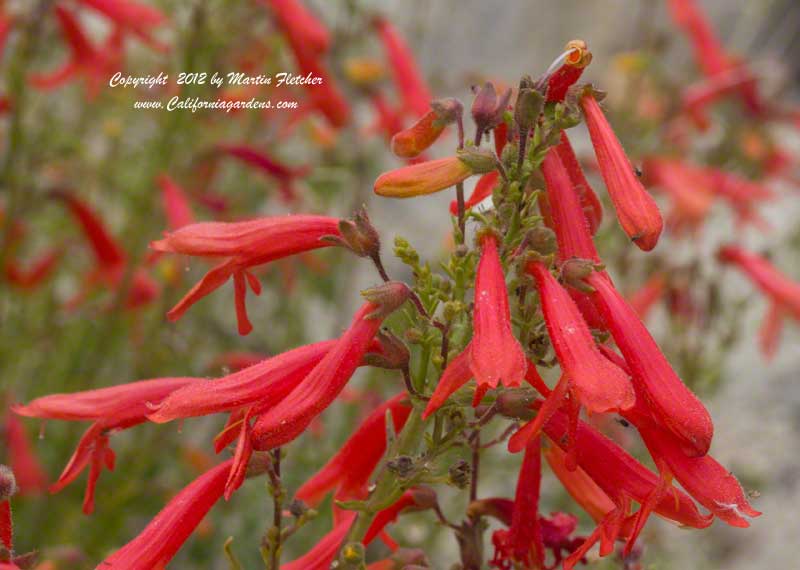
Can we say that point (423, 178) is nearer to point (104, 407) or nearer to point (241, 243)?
point (241, 243)

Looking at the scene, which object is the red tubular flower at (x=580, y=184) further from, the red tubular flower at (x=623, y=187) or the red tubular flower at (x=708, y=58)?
the red tubular flower at (x=708, y=58)

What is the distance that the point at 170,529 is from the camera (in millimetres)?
1421

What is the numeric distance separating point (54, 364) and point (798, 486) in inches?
148

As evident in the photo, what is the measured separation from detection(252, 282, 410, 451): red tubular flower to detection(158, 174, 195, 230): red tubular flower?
1917mm

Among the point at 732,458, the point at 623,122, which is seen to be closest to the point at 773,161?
the point at 623,122

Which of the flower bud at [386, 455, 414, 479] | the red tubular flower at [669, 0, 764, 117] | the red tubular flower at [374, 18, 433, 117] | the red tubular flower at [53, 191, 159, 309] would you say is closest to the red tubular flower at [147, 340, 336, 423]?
the flower bud at [386, 455, 414, 479]

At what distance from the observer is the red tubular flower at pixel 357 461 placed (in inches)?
63.1

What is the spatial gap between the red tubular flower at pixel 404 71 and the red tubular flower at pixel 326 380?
9.01 ft

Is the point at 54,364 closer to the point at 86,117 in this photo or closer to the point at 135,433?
the point at 135,433

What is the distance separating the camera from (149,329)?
3.50 metres

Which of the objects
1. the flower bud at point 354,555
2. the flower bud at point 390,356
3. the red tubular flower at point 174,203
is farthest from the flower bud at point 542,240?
the red tubular flower at point 174,203

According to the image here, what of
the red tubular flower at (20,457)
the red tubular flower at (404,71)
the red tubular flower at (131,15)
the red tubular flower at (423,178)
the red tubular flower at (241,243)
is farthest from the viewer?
the red tubular flower at (404,71)

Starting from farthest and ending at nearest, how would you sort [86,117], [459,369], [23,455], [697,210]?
[86,117], [697,210], [23,455], [459,369]

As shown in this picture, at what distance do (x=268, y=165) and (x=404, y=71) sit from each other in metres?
0.82
